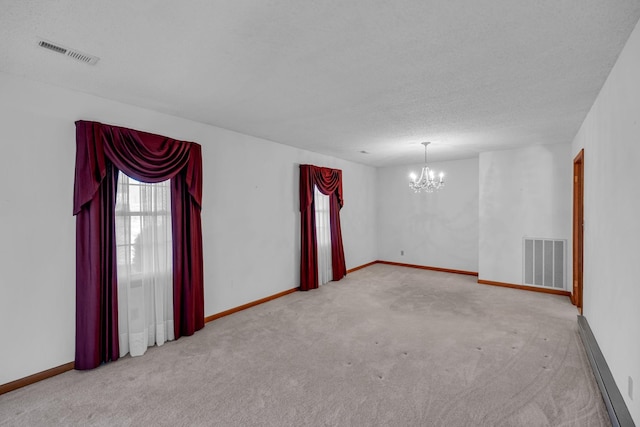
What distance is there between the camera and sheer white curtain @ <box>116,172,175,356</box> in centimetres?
294

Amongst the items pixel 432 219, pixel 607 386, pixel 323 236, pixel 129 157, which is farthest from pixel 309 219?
pixel 607 386

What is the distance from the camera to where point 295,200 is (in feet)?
16.7

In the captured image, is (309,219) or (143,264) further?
(309,219)

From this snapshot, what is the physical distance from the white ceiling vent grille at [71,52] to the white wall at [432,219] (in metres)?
6.15

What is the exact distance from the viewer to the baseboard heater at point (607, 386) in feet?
6.00

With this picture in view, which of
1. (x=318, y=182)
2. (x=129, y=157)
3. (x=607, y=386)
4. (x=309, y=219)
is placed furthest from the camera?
(x=318, y=182)

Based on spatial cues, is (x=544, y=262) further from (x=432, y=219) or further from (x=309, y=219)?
(x=309, y=219)

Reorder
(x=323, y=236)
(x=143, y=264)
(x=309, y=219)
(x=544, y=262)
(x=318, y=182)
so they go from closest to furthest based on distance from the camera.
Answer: (x=143, y=264), (x=544, y=262), (x=309, y=219), (x=318, y=182), (x=323, y=236)

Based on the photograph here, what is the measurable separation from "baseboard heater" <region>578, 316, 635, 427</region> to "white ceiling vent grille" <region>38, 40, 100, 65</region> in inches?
163

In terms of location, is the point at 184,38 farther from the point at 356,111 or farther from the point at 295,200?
the point at 295,200

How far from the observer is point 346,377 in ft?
8.25

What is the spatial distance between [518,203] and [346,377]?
176 inches

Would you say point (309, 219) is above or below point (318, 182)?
below

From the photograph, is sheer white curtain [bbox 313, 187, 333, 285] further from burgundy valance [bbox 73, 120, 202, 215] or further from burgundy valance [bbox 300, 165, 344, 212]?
burgundy valance [bbox 73, 120, 202, 215]
